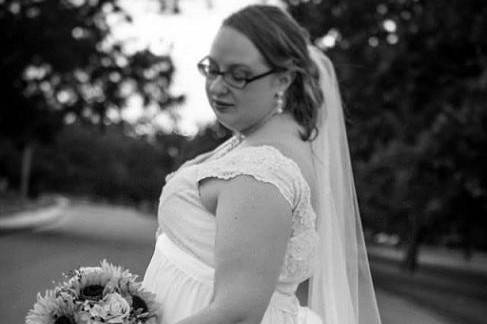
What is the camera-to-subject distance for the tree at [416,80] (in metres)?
17.8

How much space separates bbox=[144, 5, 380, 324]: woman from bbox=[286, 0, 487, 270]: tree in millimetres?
14464

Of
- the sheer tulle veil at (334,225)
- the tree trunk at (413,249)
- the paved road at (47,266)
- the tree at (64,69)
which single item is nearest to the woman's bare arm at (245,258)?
the sheer tulle veil at (334,225)

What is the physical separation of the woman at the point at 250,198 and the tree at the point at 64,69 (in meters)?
23.8

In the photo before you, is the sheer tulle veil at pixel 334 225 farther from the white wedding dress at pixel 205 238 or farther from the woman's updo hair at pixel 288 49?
the white wedding dress at pixel 205 238

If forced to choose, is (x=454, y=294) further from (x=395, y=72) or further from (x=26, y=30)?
(x=26, y=30)

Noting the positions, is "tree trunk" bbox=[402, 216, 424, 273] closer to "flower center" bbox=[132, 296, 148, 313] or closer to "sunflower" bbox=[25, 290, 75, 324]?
"flower center" bbox=[132, 296, 148, 313]

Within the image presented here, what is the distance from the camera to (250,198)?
6.72 ft

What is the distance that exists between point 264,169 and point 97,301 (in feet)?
1.91

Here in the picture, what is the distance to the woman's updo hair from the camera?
2.27 meters

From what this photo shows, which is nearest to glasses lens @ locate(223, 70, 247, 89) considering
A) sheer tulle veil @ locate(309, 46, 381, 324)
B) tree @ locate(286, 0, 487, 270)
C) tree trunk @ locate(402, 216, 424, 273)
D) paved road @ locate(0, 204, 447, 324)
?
sheer tulle veil @ locate(309, 46, 381, 324)

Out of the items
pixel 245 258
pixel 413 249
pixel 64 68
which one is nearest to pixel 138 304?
pixel 245 258

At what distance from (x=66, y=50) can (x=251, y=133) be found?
25.0m

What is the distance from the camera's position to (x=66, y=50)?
2658 cm

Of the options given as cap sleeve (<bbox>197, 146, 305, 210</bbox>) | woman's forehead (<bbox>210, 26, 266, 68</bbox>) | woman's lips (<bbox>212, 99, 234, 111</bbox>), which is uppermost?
woman's forehead (<bbox>210, 26, 266, 68</bbox>)
